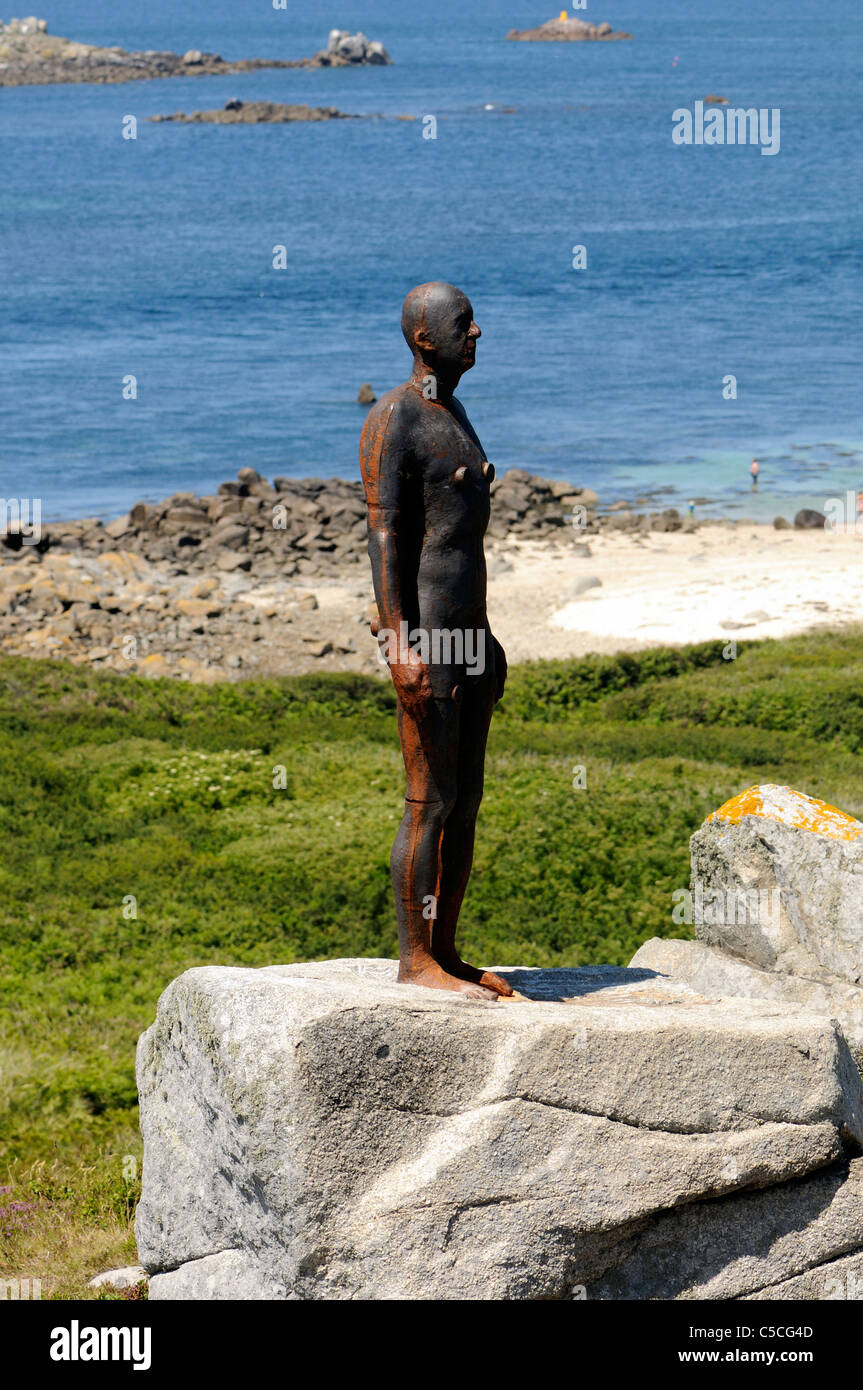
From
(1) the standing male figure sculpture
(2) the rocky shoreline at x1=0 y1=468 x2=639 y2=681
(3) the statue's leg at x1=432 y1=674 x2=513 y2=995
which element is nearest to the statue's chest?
(1) the standing male figure sculpture

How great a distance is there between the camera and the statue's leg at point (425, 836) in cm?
818

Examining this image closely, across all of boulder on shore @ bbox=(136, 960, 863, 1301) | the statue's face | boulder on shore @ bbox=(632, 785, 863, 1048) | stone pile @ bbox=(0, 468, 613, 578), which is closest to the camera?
boulder on shore @ bbox=(136, 960, 863, 1301)

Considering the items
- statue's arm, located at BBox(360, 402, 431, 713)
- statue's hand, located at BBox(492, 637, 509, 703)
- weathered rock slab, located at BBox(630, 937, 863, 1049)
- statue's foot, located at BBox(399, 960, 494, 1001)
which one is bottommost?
weathered rock slab, located at BBox(630, 937, 863, 1049)

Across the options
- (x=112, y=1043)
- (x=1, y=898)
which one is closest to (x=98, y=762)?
(x=1, y=898)

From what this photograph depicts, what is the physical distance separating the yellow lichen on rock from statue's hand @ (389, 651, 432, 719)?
3.68m

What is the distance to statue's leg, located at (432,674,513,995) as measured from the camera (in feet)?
27.8

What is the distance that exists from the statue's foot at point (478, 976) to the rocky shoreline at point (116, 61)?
180131 mm

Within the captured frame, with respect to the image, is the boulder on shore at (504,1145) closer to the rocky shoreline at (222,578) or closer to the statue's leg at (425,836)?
the statue's leg at (425,836)

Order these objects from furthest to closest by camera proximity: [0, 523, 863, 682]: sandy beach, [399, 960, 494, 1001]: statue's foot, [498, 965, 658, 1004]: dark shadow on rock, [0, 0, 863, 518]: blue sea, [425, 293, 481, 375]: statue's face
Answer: [0, 0, 863, 518]: blue sea
[0, 523, 863, 682]: sandy beach
[498, 965, 658, 1004]: dark shadow on rock
[399, 960, 494, 1001]: statue's foot
[425, 293, 481, 375]: statue's face

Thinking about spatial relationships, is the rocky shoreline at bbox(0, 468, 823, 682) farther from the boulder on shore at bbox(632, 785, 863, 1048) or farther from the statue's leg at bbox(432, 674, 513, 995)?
the statue's leg at bbox(432, 674, 513, 995)

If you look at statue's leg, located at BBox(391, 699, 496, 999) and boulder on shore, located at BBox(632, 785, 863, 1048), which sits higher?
statue's leg, located at BBox(391, 699, 496, 999)

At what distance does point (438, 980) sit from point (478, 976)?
1.12ft

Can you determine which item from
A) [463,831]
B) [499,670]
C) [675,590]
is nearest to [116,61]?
[675,590]

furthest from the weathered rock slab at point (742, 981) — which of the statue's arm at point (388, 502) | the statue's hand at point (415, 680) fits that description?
the statue's arm at point (388, 502)
